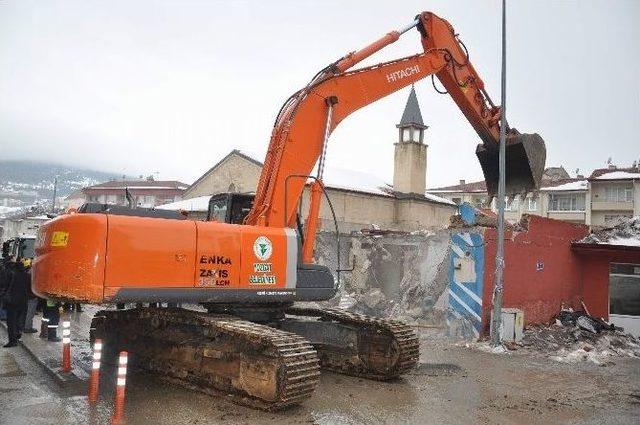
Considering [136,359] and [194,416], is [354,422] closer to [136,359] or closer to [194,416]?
[194,416]

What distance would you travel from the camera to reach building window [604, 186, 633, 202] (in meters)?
50.0

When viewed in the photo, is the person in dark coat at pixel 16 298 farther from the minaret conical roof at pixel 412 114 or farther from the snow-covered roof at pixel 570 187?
the snow-covered roof at pixel 570 187

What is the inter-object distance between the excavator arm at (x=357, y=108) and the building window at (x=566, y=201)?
46412 millimetres

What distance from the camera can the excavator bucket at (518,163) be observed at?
11016 millimetres

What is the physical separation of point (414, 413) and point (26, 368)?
6370 millimetres

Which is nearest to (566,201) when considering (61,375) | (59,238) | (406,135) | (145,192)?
(406,135)

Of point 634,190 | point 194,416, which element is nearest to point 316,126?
point 194,416

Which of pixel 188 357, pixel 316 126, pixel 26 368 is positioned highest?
pixel 316 126

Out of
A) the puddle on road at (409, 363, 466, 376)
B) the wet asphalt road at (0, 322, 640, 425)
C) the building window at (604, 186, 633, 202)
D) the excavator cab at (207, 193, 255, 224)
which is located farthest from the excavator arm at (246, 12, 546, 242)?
the building window at (604, 186, 633, 202)

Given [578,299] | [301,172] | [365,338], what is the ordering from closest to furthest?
1. [301,172]
2. [365,338]
3. [578,299]

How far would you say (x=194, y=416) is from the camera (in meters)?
6.40

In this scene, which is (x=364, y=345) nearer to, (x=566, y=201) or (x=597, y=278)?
(x=597, y=278)

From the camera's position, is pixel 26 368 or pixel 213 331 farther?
pixel 26 368

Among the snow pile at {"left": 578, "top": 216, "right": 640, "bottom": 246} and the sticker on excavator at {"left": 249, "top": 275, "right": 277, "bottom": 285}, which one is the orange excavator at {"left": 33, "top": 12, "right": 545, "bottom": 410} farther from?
the snow pile at {"left": 578, "top": 216, "right": 640, "bottom": 246}
